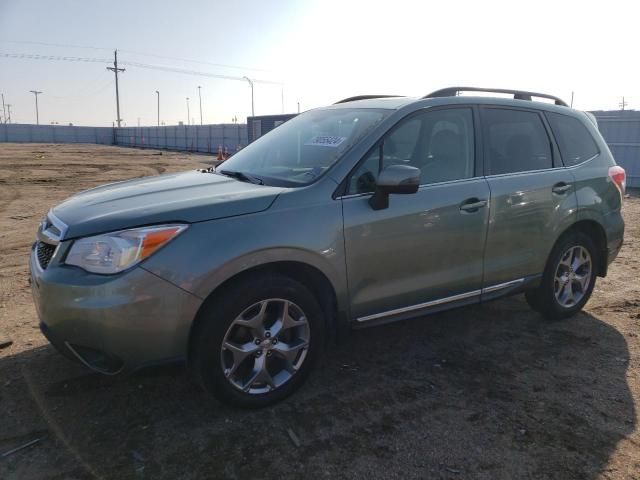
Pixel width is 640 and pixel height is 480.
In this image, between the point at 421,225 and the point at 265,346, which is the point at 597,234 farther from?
the point at 265,346

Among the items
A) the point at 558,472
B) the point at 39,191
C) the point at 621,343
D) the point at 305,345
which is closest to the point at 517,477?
the point at 558,472

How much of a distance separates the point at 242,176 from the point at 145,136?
61085 mm

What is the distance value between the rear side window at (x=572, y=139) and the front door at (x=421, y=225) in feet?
3.38

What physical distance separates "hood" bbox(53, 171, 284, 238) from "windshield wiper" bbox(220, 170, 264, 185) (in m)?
0.08

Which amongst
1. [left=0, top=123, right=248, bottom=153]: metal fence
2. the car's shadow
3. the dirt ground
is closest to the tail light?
the dirt ground

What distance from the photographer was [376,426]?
2.87m

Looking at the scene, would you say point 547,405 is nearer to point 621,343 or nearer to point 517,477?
point 517,477

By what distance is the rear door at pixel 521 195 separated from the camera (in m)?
3.77

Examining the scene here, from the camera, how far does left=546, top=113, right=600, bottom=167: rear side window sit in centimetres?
429

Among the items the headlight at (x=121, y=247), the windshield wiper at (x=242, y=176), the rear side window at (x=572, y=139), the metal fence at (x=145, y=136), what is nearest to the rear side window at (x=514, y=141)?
the rear side window at (x=572, y=139)

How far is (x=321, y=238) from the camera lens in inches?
117

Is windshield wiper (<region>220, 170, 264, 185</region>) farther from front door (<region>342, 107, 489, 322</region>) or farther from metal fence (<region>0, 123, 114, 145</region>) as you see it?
metal fence (<region>0, 123, 114, 145</region>)

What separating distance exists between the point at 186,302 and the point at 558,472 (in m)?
2.05

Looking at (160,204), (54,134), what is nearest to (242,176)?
(160,204)
